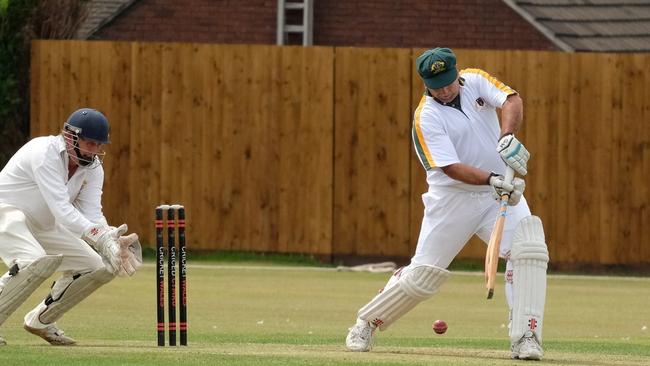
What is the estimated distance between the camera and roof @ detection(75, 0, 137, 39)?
20.3 metres

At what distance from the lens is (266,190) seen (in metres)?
17.4

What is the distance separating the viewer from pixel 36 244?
9.18m

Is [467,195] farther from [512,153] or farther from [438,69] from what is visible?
[438,69]

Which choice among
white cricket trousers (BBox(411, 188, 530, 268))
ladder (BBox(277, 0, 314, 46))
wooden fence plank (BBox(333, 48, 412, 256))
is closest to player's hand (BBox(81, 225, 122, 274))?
white cricket trousers (BBox(411, 188, 530, 268))

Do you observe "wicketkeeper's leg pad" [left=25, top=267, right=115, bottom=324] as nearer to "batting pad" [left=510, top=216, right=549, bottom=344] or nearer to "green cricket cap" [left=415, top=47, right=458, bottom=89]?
"green cricket cap" [left=415, top=47, right=458, bottom=89]

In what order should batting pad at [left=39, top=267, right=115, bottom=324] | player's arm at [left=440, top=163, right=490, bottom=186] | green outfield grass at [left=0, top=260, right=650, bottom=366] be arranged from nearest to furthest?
green outfield grass at [left=0, top=260, right=650, bottom=366], player's arm at [left=440, top=163, right=490, bottom=186], batting pad at [left=39, top=267, right=115, bottom=324]

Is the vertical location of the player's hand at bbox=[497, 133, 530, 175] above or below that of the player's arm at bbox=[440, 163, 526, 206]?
above

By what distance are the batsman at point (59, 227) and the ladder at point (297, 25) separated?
11034mm

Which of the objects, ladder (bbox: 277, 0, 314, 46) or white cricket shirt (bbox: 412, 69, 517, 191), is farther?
ladder (bbox: 277, 0, 314, 46)

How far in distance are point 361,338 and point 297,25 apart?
1177 cm

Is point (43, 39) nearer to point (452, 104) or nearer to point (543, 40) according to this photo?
point (543, 40)

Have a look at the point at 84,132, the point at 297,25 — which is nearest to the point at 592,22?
the point at 297,25

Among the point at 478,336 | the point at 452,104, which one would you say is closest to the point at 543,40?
the point at 478,336

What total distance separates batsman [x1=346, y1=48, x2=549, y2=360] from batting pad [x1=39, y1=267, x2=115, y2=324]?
149 centimetres
